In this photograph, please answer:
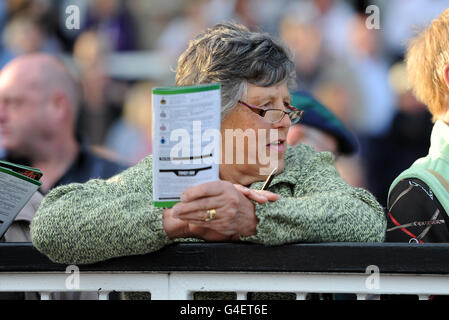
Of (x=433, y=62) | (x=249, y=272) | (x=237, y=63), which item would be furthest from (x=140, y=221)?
(x=433, y=62)

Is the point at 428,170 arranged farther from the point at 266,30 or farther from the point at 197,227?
the point at 266,30

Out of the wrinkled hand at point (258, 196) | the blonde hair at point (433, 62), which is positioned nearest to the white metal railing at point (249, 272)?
the wrinkled hand at point (258, 196)

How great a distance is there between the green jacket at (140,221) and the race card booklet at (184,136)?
0.71 feet

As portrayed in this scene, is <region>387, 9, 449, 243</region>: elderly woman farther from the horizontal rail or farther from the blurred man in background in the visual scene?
the blurred man in background

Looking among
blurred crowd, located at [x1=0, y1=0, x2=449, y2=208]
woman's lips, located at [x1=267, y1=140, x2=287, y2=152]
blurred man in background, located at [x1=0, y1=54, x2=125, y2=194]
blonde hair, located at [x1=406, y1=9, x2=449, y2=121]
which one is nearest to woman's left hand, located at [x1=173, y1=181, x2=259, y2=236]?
woman's lips, located at [x1=267, y1=140, x2=287, y2=152]

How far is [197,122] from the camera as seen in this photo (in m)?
1.77

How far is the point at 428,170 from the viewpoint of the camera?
7.86ft

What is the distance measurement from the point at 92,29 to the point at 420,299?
3625 mm

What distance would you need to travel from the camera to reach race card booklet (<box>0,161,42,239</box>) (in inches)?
89.1

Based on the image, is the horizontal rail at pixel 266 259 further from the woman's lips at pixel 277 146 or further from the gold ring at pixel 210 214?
the woman's lips at pixel 277 146

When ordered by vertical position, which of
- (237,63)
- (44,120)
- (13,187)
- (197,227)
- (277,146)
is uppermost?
(44,120)

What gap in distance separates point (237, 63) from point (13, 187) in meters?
0.83
